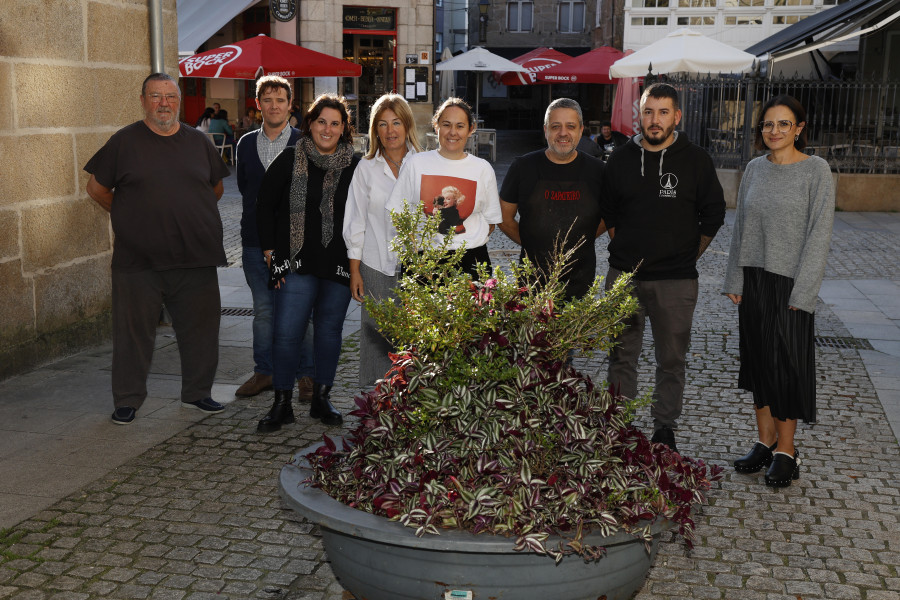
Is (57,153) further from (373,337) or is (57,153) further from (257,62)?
(257,62)

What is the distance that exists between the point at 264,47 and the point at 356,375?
462 inches

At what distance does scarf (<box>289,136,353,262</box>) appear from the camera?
566 centimetres

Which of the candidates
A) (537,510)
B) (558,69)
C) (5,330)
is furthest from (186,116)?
(537,510)

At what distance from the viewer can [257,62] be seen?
55.5 ft

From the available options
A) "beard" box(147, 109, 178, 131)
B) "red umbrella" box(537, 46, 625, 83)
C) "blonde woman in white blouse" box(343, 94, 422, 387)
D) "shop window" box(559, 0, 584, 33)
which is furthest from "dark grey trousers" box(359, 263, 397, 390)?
"shop window" box(559, 0, 584, 33)

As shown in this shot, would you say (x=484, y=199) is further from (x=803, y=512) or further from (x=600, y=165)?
(x=803, y=512)

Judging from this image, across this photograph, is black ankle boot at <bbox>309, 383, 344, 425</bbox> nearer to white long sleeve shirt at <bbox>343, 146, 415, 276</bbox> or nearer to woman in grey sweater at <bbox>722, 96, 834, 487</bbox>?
white long sleeve shirt at <bbox>343, 146, 415, 276</bbox>

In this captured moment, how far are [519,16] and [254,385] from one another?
1882 inches


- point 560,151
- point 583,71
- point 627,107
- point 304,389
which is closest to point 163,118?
point 304,389

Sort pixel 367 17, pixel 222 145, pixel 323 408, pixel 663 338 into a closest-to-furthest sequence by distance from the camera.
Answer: pixel 663 338
pixel 323 408
pixel 222 145
pixel 367 17

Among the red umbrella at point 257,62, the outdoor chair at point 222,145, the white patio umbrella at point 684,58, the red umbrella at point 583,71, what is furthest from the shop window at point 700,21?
the red umbrella at point 257,62

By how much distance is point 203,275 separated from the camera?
20.2 feet

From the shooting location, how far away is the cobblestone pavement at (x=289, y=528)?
13.0 ft

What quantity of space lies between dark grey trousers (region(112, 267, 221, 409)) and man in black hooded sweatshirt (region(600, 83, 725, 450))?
2.53m
